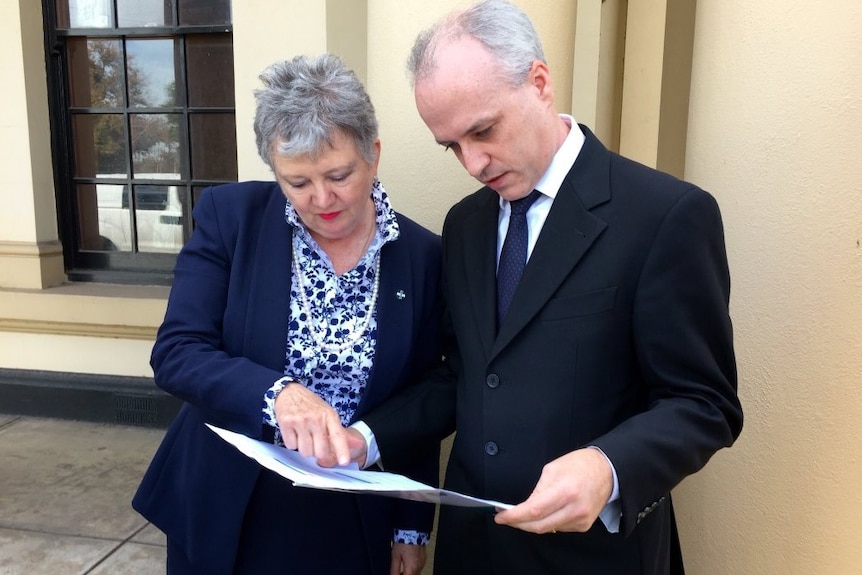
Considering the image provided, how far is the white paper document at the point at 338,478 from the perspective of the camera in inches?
47.2

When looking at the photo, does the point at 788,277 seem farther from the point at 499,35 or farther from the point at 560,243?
the point at 499,35

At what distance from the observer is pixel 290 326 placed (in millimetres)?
1711

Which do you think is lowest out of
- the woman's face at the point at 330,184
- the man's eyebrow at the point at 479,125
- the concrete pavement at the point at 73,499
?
the concrete pavement at the point at 73,499

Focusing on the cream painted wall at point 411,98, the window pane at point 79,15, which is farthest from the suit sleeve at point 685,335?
the window pane at point 79,15

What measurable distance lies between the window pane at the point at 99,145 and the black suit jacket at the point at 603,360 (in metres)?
3.88

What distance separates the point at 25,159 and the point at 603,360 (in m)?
4.31

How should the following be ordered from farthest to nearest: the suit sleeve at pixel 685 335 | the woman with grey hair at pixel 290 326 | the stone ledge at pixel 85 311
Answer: the stone ledge at pixel 85 311 < the woman with grey hair at pixel 290 326 < the suit sleeve at pixel 685 335

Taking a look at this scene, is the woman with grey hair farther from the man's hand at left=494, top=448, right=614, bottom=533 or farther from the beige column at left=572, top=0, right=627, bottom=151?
the beige column at left=572, top=0, right=627, bottom=151

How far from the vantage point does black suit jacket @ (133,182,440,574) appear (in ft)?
5.43

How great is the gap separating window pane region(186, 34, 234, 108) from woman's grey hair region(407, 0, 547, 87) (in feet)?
11.0

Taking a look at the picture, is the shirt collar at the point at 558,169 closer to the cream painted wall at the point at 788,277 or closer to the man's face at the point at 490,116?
the man's face at the point at 490,116

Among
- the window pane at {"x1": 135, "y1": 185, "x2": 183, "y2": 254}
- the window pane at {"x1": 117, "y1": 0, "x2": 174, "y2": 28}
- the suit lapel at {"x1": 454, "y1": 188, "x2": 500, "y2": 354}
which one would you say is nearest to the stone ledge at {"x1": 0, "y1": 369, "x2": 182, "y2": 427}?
the window pane at {"x1": 135, "y1": 185, "x2": 183, "y2": 254}

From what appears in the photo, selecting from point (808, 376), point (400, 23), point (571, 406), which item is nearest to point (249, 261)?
point (571, 406)

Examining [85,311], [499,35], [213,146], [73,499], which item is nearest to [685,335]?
[499,35]
